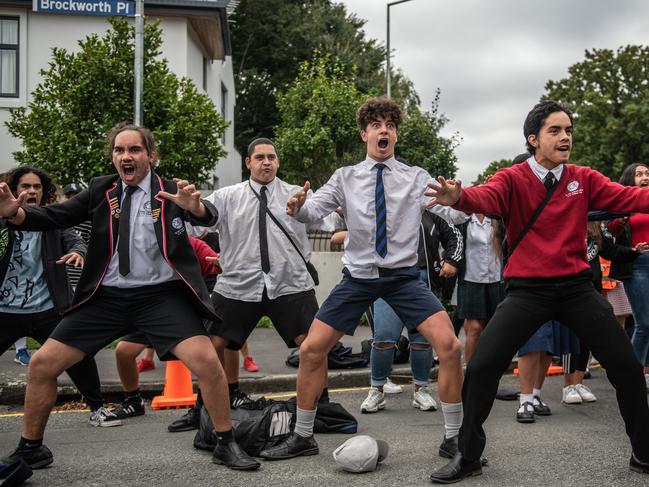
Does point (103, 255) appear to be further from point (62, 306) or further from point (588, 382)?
point (588, 382)

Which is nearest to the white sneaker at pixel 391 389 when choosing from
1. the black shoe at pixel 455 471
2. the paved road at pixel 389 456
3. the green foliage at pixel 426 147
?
the paved road at pixel 389 456

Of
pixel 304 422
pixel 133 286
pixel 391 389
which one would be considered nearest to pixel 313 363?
pixel 304 422

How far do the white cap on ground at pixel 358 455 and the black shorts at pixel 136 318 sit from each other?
112 centimetres

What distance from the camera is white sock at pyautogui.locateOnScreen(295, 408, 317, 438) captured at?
5105mm

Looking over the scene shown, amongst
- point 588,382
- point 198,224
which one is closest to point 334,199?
point 198,224

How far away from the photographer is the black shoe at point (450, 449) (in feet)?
16.0

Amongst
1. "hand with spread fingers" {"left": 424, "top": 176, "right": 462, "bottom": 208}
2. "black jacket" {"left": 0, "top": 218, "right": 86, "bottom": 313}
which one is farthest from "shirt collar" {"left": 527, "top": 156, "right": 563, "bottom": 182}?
"black jacket" {"left": 0, "top": 218, "right": 86, "bottom": 313}

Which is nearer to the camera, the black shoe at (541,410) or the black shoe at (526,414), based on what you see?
the black shoe at (526,414)

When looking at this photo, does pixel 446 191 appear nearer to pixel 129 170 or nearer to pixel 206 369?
pixel 206 369

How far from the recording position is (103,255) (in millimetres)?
4879

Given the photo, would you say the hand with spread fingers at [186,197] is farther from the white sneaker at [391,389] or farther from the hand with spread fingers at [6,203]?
the white sneaker at [391,389]

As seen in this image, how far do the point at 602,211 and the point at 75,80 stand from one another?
11.5 meters

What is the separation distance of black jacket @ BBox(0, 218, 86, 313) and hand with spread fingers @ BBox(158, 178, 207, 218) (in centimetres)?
134

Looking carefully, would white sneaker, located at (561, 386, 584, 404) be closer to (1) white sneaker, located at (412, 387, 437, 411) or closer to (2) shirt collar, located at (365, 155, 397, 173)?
(1) white sneaker, located at (412, 387, 437, 411)
